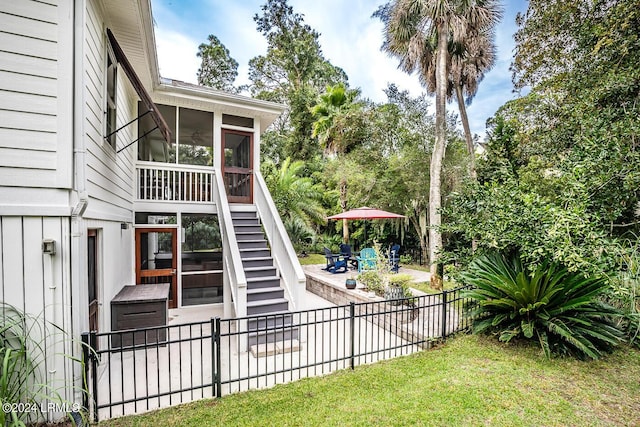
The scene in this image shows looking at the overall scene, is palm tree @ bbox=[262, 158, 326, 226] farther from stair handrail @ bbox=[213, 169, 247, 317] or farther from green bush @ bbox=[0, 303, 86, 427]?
green bush @ bbox=[0, 303, 86, 427]

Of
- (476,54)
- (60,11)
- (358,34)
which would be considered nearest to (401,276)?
(60,11)

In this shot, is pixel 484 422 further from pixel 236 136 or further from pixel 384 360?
pixel 236 136

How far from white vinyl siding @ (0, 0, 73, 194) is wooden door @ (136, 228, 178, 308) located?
180 inches

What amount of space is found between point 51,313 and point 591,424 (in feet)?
A: 18.9

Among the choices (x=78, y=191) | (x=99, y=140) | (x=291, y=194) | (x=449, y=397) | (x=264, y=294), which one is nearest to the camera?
(x=78, y=191)

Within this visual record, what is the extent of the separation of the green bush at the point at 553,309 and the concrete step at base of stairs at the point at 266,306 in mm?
3407

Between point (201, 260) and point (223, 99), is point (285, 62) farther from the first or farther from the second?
point (201, 260)

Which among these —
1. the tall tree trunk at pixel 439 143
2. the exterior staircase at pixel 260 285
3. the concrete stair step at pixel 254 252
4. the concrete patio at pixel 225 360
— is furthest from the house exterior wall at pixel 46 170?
the tall tree trunk at pixel 439 143

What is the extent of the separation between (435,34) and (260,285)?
9.72 meters

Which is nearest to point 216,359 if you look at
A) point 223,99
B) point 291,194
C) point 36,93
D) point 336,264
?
point 36,93

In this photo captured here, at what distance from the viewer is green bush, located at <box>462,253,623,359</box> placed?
4.51m

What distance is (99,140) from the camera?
442cm

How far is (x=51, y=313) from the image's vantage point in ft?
10.8

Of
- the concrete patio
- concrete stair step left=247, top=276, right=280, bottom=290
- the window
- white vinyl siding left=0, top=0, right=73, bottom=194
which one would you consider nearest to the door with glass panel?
the concrete patio
